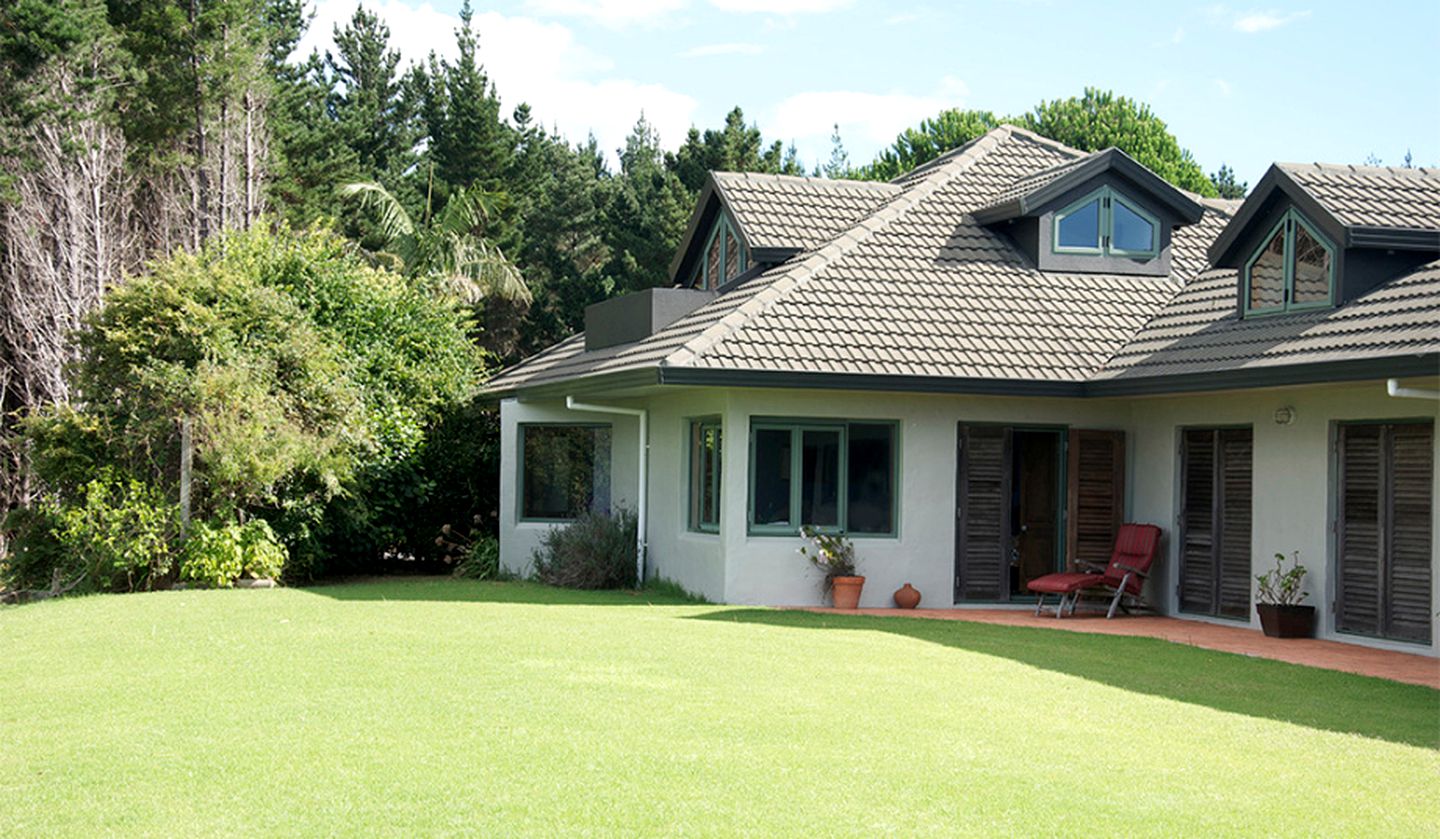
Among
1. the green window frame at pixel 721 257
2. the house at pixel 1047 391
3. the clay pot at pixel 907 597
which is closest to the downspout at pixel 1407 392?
the house at pixel 1047 391

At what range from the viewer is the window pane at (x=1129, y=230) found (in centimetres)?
2052

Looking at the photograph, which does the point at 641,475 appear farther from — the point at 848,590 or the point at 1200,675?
the point at 1200,675

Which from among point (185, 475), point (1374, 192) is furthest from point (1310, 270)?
point (185, 475)

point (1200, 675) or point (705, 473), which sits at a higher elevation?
point (705, 473)

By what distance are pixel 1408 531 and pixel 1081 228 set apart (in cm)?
746

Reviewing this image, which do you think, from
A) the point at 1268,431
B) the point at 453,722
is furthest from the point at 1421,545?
the point at 453,722

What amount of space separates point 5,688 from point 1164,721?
27.4 feet

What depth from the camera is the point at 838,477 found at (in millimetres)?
17797

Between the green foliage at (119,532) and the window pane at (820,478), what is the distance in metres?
8.38

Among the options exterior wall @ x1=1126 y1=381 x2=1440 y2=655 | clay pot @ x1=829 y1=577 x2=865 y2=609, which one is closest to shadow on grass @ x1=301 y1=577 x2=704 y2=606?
clay pot @ x1=829 y1=577 x2=865 y2=609

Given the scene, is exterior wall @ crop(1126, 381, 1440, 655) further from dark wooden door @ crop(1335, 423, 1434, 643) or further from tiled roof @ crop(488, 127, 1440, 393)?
tiled roof @ crop(488, 127, 1440, 393)

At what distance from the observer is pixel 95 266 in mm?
32406

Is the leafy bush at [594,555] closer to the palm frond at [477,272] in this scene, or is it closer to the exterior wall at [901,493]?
the exterior wall at [901,493]

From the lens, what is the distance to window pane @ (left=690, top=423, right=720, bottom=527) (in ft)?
59.7
